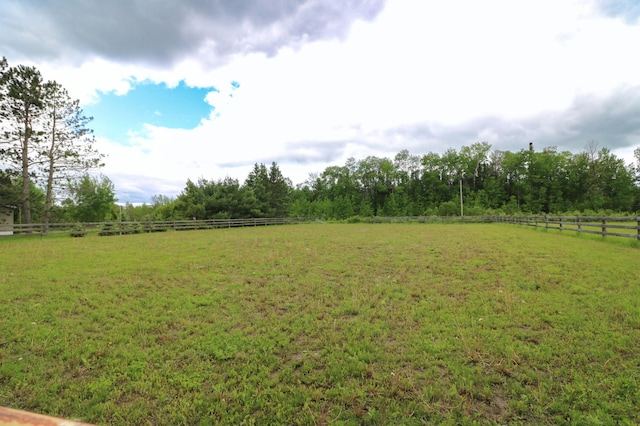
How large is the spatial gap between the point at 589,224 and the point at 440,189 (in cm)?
5101

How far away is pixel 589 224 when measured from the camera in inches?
527

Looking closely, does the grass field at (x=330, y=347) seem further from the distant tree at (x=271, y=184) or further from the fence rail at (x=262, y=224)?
the distant tree at (x=271, y=184)

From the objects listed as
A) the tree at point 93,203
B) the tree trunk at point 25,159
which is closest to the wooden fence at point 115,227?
the tree trunk at point 25,159

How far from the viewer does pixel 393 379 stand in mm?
3049

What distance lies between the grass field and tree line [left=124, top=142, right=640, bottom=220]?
3201 cm

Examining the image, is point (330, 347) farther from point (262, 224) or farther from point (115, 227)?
point (262, 224)

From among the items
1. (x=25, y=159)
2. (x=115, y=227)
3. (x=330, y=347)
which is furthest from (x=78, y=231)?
(x=330, y=347)

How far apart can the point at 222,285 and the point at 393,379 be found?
Answer: 4.66m

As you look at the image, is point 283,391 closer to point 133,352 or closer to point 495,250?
point 133,352

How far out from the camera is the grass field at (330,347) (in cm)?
266

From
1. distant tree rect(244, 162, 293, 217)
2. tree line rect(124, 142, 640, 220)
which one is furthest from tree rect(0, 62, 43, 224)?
distant tree rect(244, 162, 293, 217)

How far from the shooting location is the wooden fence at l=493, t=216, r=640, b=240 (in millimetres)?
10825

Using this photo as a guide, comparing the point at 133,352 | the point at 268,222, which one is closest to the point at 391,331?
the point at 133,352

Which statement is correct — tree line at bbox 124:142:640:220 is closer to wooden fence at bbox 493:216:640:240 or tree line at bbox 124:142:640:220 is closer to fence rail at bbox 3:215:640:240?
fence rail at bbox 3:215:640:240
